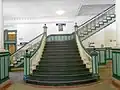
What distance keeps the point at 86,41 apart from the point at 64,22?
391 centimetres

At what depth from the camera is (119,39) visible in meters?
8.01

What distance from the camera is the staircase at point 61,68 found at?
8.82 meters

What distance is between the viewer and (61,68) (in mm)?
10211

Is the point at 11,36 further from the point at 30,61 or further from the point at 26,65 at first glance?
the point at 26,65

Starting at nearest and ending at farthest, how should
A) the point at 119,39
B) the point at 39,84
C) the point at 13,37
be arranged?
the point at 119,39 → the point at 39,84 → the point at 13,37

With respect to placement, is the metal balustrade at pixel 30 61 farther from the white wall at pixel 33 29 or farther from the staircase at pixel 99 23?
the white wall at pixel 33 29

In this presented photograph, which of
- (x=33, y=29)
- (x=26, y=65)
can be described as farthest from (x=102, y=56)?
(x=26, y=65)

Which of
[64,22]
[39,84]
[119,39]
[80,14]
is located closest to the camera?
[119,39]

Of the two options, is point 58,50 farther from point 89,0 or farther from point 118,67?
point 118,67

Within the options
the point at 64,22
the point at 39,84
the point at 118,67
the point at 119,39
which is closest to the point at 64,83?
the point at 39,84

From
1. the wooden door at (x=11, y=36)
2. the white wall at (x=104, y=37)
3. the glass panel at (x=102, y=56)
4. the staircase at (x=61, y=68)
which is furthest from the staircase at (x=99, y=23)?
the wooden door at (x=11, y=36)

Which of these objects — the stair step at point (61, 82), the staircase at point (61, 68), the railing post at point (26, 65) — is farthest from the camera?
the railing post at point (26, 65)

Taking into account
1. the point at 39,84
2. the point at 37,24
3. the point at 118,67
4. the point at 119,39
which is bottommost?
the point at 39,84

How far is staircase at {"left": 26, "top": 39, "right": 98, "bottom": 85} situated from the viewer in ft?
28.9
